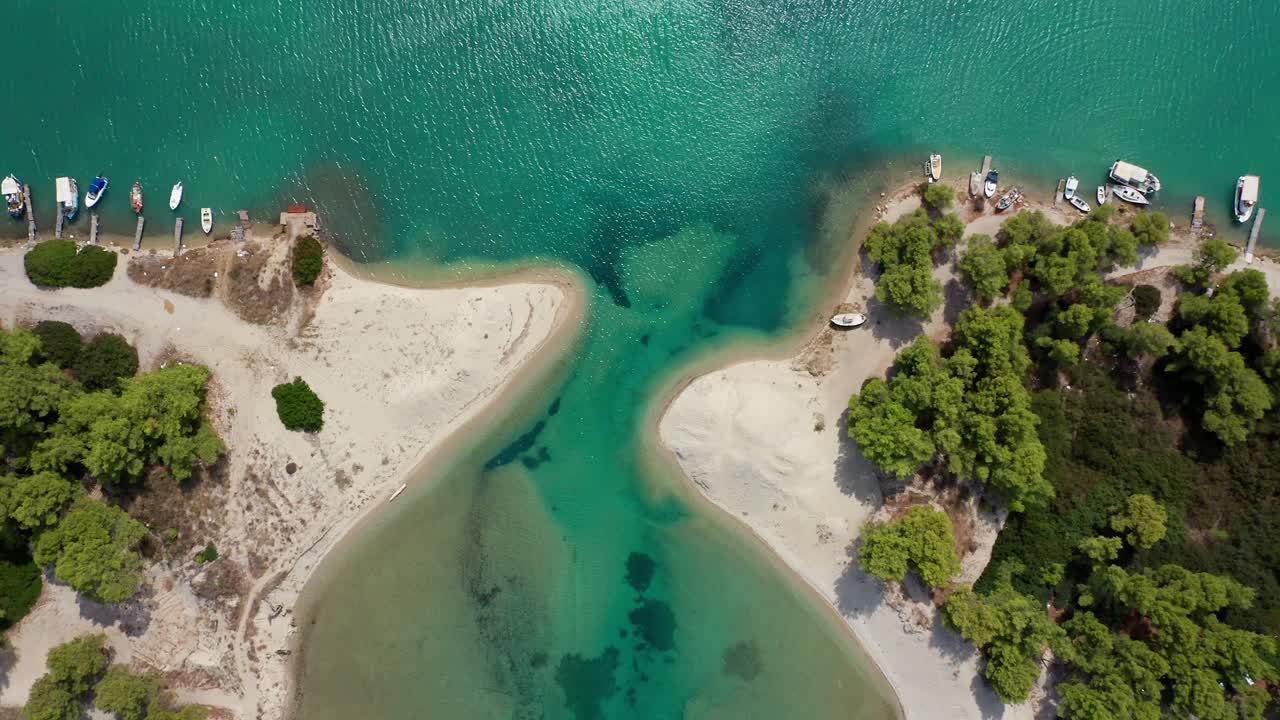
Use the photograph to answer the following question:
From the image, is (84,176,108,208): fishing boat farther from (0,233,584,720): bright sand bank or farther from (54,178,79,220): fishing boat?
(0,233,584,720): bright sand bank

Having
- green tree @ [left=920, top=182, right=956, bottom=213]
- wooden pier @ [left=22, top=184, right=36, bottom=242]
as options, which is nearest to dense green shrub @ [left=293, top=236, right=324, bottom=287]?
wooden pier @ [left=22, top=184, right=36, bottom=242]

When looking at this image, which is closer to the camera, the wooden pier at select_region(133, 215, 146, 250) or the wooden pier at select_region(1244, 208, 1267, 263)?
the wooden pier at select_region(1244, 208, 1267, 263)

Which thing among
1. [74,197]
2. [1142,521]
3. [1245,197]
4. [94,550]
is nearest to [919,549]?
[1142,521]

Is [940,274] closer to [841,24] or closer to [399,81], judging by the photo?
[841,24]

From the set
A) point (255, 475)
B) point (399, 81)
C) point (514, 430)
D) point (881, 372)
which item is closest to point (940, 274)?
point (881, 372)

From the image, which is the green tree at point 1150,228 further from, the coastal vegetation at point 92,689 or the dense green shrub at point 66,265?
the coastal vegetation at point 92,689
